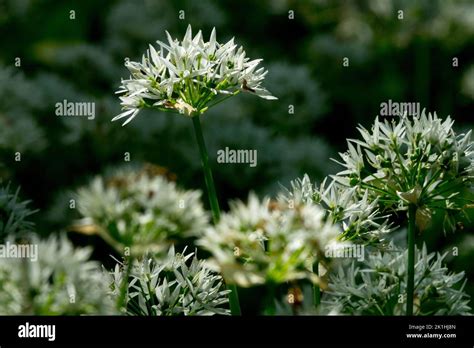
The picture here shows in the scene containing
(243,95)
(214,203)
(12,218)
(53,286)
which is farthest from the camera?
(243,95)

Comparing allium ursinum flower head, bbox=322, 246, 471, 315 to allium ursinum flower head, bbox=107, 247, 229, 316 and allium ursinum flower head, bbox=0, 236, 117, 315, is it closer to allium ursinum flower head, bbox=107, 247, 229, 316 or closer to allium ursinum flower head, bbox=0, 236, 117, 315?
allium ursinum flower head, bbox=107, 247, 229, 316

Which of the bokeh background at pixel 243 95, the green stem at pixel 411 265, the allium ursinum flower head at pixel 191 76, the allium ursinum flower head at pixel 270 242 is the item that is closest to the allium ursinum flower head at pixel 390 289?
the green stem at pixel 411 265

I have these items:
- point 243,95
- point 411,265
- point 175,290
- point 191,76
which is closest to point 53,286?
point 175,290

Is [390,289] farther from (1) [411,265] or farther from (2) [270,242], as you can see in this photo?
(2) [270,242]

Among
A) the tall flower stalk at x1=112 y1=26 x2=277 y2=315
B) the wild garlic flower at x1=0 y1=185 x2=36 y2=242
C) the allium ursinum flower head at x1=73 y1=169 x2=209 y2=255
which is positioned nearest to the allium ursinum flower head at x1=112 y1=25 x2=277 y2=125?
the tall flower stalk at x1=112 y1=26 x2=277 y2=315
